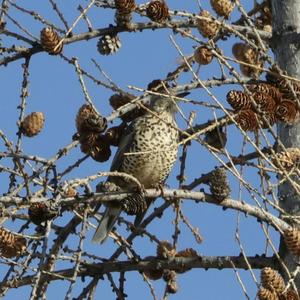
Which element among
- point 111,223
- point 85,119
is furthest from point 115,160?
point 85,119

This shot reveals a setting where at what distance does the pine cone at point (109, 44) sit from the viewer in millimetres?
5055

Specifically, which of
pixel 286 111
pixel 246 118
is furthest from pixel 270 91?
pixel 246 118

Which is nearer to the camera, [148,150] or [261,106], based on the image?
[261,106]

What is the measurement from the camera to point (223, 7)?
450 cm

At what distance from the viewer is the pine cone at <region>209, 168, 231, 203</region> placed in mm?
4461

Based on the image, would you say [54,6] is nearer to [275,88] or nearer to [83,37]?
[83,37]

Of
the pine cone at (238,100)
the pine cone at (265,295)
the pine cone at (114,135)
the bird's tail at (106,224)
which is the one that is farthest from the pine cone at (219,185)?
the bird's tail at (106,224)

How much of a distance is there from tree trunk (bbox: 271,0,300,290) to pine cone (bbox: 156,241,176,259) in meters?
0.52

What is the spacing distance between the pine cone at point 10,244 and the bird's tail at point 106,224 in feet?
4.49

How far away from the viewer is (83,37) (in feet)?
16.1

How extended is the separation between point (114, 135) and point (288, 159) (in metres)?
1.21

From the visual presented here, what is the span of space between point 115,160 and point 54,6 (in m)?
1.77

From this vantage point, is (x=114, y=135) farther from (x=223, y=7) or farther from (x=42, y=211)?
(x=42, y=211)

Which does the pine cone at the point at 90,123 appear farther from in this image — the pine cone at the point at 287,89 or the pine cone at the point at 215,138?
the pine cone at the point at 287,89
